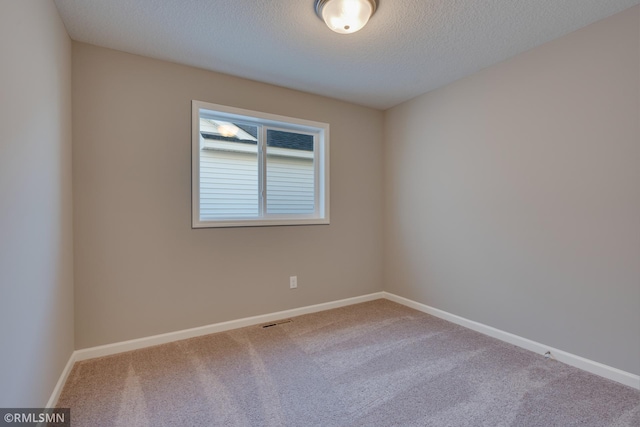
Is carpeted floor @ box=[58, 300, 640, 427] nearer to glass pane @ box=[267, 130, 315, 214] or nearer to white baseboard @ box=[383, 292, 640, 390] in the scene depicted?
white baseboard @ box=[383, 292, 640, 390]

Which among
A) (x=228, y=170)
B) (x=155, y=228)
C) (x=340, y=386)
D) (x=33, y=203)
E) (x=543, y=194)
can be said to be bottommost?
(x=340, y=386)

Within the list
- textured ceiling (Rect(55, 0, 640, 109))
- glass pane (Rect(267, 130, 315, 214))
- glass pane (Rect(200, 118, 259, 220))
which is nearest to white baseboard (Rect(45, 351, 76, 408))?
glass pane (Rect(200, 118, 259, 220))

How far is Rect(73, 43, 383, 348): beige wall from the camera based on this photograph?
7.27 ft

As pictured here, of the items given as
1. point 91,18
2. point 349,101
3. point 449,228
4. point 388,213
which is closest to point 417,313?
point 449,228

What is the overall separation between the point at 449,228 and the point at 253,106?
2.35 metres

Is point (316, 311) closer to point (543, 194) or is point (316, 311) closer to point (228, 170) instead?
point (228, 170)

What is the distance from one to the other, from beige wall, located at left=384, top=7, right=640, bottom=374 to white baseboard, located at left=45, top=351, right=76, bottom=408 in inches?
124

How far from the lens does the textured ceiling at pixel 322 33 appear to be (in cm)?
183

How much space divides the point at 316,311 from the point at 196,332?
4.10 feet

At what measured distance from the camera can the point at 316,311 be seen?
322 centimetres

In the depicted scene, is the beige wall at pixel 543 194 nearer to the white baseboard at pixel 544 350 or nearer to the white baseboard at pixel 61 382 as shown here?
the white baseboard at pixel 544 350

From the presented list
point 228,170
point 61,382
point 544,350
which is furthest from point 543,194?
point 61,382

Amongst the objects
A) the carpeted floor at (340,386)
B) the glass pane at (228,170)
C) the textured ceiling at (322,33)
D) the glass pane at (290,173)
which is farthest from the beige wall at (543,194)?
the glass pane at (228,170)

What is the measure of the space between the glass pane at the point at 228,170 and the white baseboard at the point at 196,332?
1024 mm
